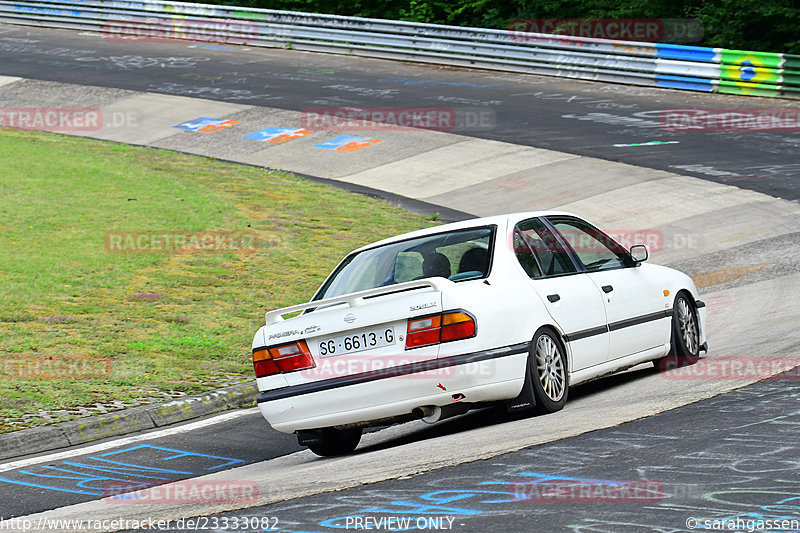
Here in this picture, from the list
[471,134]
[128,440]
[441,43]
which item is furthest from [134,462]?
[441,43]

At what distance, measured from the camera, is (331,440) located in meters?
7.54

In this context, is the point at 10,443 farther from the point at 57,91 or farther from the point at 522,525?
the point at 57,91

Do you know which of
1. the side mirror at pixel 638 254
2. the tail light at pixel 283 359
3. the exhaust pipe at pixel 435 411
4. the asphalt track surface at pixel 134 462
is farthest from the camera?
the side mirror at pixel 638 254

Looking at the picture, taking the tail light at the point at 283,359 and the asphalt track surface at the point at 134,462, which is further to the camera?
the tail light at the point at 283,359

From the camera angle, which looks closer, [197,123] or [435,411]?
[435,411]

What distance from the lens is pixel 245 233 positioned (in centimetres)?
1594

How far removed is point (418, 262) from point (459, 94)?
65.2ft

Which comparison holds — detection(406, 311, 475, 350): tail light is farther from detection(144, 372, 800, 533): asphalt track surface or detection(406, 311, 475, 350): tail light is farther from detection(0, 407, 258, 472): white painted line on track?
detection(0, 407, 258, 472): white painted line on track

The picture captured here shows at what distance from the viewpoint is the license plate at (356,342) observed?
23.0 ft

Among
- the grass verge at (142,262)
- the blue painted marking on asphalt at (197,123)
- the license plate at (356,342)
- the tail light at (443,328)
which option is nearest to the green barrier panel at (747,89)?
the grass verge at (142,262)

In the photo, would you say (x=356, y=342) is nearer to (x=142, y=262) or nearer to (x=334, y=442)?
(x=334, y=442)

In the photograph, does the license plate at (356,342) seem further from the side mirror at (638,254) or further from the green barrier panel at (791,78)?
the green barrier panel at (791,78)

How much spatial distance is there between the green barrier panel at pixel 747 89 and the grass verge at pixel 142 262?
11.2 m

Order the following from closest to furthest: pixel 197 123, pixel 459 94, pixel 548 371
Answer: pixel 548 371 → pixel 197 123 → pixel 459 94
